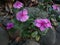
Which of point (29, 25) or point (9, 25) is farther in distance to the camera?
point (9, 25)

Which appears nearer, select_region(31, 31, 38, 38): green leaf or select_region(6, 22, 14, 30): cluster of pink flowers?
select_region(31, 31, 38, 38): green leaf

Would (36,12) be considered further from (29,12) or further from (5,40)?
(5,40)

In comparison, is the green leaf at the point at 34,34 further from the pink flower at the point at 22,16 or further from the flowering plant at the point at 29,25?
the pink flower at the point at 22,16

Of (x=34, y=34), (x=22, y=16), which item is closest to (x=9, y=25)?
(x=22, y=16)

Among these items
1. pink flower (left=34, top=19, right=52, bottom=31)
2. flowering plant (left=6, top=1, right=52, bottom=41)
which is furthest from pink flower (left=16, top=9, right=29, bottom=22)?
pink flower (left=34, top=19, right=52, bottom=31)

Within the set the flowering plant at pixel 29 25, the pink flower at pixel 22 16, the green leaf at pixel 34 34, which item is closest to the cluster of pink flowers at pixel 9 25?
the flowering plant at pixel 29 25

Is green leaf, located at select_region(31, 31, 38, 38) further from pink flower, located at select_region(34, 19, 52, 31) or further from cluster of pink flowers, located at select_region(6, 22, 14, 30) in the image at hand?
cluster of pink flowers, located at select_region(6, 22, 14, 30)

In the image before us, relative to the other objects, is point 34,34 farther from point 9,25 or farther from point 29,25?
point 9,25

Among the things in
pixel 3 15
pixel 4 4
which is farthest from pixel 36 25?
pixel 4 4

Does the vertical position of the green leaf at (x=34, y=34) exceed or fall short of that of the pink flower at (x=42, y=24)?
it falls short

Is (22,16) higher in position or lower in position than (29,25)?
higher

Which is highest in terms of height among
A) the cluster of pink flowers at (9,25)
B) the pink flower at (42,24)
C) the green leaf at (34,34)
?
the pink flower at (42,24)
